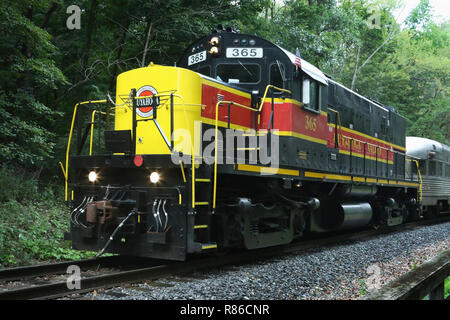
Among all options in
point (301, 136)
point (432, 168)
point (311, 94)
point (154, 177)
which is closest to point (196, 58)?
point (311, 94)

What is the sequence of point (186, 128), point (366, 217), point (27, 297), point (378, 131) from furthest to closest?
point (378, 131)
point (366, 217)
point (186, 128)
point (27, 297)

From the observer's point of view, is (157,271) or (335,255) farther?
(335,255)

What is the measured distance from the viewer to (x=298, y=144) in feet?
24.8

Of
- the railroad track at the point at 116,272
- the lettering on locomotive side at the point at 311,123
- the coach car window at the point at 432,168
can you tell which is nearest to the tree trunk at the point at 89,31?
the lettering on locomotive side at the point at 311,123

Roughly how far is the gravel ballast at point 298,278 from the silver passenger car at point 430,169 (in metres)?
7.41

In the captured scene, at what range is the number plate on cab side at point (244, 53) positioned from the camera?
742 centimetres

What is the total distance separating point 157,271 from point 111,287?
0.80m

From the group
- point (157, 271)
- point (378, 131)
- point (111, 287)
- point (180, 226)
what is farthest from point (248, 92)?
point (378, 131)

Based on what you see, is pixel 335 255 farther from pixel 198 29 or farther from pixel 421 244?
pixel 198 29

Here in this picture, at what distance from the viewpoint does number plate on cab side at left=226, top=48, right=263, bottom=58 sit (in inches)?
292

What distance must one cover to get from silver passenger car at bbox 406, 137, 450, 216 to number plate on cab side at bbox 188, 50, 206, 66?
991cm

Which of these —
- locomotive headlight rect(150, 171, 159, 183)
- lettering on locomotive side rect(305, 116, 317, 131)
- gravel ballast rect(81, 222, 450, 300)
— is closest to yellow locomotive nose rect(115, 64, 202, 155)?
locomotive headlight rect(150, 171, 159, 183)

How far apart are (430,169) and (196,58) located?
1175 centimetres

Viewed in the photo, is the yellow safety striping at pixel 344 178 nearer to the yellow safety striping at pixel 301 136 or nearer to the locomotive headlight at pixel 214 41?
the yellow safety striping at pixel 301 136
